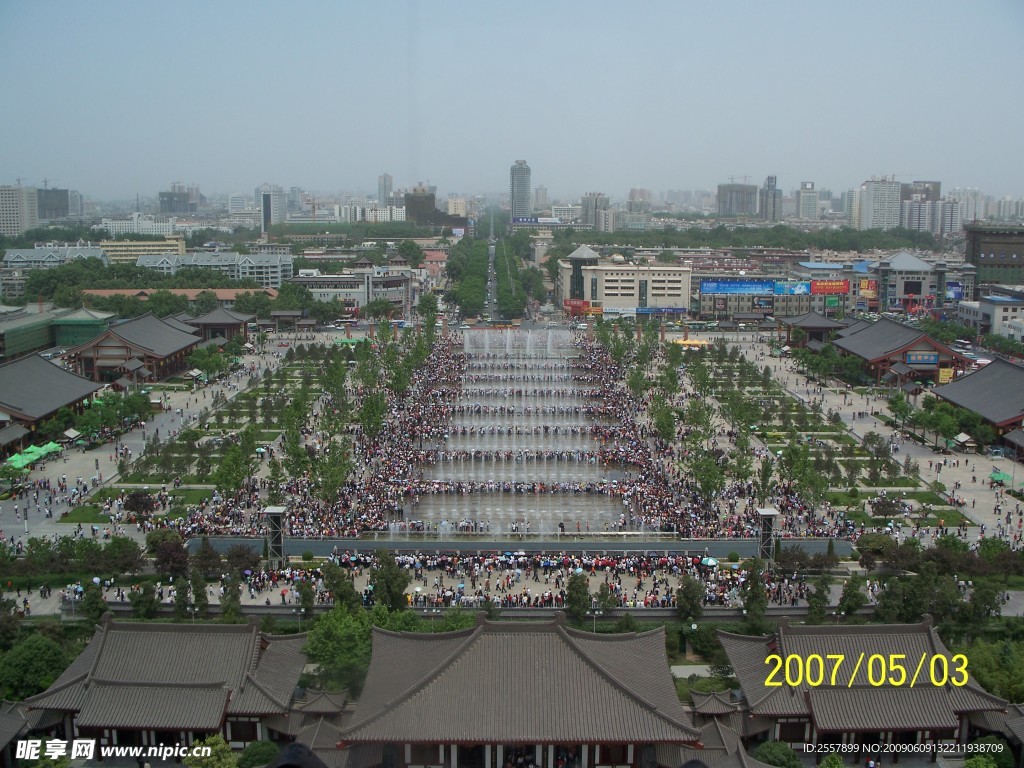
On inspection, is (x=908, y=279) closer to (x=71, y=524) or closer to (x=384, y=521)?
(x=384, y=521)

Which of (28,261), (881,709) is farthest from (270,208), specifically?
(881,709)

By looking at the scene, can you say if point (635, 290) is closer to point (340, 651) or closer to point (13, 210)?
point (340, 651)

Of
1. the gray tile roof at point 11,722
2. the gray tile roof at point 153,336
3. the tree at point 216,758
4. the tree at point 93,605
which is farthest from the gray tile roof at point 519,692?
the gray tile roof at point 153,336

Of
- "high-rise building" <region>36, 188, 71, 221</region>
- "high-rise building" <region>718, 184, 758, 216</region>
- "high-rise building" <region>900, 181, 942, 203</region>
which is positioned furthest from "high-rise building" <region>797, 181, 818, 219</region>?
"high-rise building" <region>36, 188, 71, 221</region>

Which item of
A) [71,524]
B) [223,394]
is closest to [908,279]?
[223,394]

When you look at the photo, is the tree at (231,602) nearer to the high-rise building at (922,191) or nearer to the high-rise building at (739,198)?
the high-rise building at (922,191)

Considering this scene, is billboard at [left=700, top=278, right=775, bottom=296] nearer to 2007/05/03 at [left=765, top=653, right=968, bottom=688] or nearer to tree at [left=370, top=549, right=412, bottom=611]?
tree at [left=370, top=549, right=412, bottom=611]
